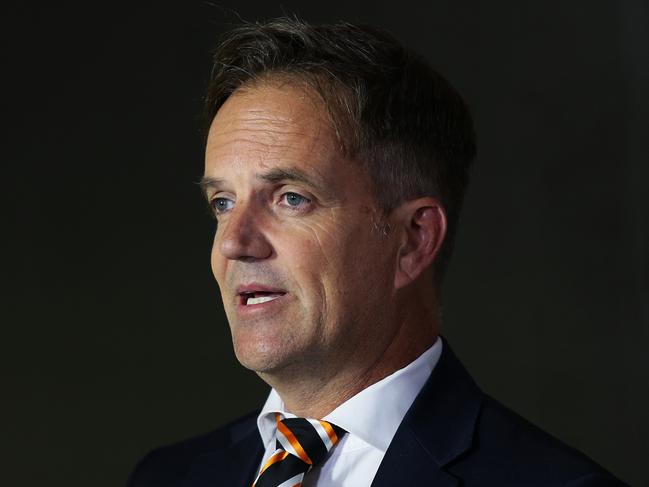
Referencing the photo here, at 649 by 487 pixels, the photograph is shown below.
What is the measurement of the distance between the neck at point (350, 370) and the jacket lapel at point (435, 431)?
0.08m

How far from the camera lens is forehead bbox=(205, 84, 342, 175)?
2.38 meters

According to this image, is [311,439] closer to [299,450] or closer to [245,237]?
[299,450]

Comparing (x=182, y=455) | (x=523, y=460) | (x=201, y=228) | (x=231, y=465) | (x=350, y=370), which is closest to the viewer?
(x=523, y=460)

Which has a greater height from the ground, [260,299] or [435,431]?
[260,299]

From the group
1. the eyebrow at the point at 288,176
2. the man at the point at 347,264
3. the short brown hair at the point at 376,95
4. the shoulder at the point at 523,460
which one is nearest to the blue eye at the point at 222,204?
the man at the point at 347,264

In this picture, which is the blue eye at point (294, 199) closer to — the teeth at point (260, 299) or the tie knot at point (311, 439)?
the teeth at point (260, 299)

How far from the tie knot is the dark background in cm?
→ 152

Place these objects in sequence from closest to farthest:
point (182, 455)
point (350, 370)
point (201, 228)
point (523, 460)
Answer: point (523, 460), point (350, 370), point (182, 455), point (201, 228)

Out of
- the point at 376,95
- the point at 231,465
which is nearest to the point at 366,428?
the point at 231,465

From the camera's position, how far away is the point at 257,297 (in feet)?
7.87

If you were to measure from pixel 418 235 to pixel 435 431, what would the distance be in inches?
15.1

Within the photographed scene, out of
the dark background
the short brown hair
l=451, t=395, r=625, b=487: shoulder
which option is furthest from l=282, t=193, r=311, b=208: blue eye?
the dark background

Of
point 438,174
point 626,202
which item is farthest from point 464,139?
point 626,202

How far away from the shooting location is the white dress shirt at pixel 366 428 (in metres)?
2.41
